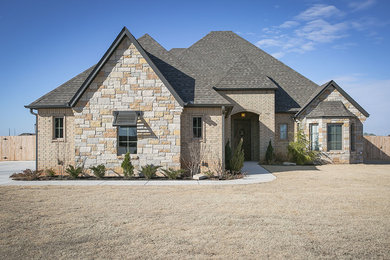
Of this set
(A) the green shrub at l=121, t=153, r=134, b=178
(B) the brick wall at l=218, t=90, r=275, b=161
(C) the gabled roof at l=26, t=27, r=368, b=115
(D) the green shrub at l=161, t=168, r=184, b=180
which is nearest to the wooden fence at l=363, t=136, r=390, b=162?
(C) the gabled roof at l=26, t=27, r=368, b=115

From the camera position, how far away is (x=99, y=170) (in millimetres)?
11992

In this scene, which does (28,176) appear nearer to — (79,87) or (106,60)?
(79,87)

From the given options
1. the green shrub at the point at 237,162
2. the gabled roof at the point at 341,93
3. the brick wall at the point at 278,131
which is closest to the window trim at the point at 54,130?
the green shrub at the point at 237,162

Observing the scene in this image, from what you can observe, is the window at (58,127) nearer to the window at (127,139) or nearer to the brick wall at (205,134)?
the window at (127,139)

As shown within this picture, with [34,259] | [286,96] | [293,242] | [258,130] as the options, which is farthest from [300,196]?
[286,96]

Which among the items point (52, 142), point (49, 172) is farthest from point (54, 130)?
point (49, 172)

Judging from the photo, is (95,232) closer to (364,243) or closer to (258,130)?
(364,243)

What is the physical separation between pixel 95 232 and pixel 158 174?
23.4 ft

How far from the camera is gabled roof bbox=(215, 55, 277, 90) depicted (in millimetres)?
18531

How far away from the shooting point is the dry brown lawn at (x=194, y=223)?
4461 millimetres

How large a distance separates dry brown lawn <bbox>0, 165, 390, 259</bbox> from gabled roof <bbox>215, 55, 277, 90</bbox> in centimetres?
1029

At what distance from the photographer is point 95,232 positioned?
5.27 m

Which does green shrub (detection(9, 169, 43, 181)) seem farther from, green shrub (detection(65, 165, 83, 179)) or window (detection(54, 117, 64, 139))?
window (detection(54, 117, 64, 139))

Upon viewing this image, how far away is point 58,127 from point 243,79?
12.2 meters
